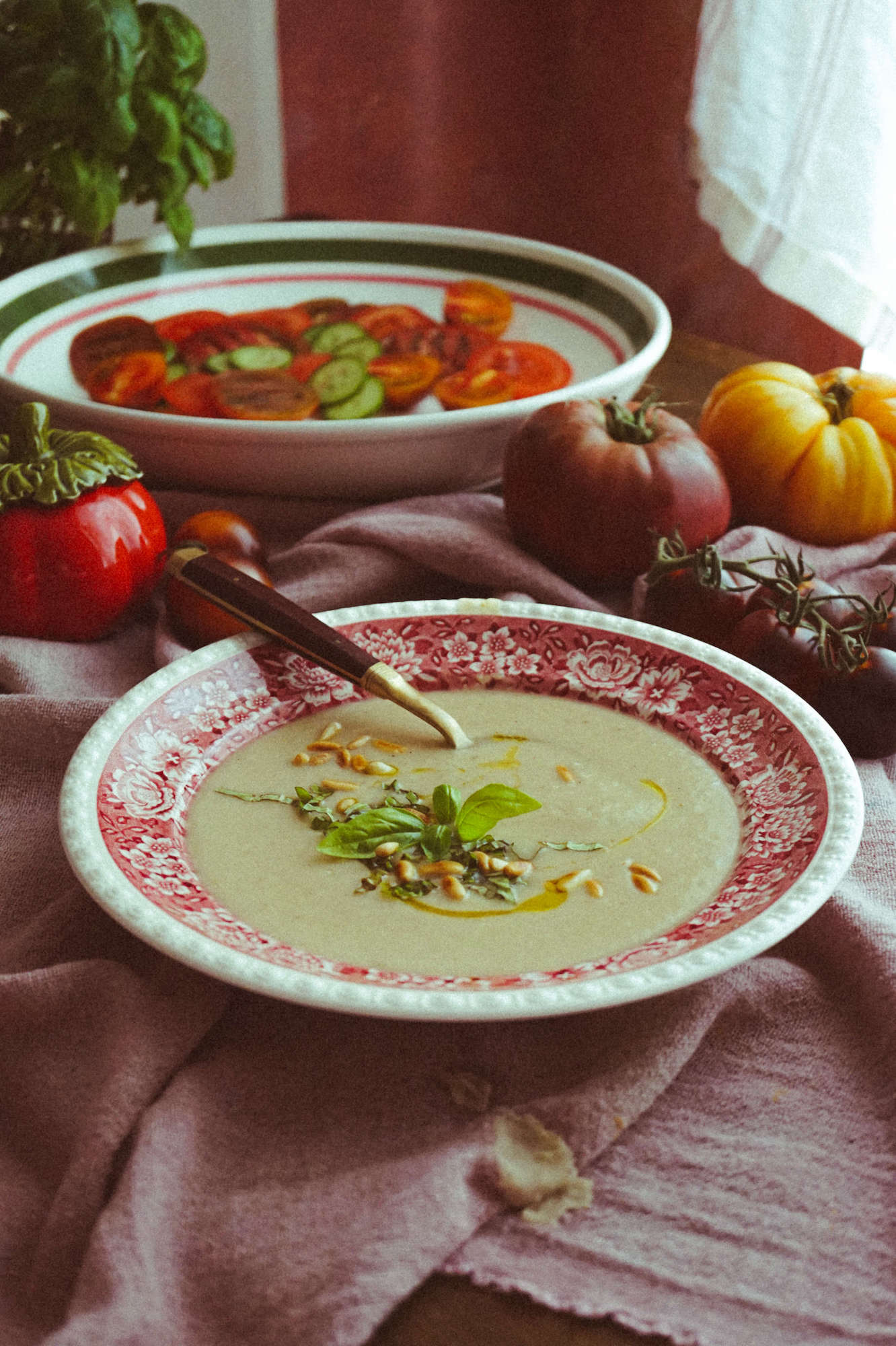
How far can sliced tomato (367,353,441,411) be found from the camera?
1.61 meters

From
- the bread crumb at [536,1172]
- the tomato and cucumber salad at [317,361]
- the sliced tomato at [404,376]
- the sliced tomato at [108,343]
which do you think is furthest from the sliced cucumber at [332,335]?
the bread crumb at [536,1172]

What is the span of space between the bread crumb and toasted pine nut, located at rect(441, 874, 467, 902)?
147 millimetres

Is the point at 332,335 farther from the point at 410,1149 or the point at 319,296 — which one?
the point at 410,1149

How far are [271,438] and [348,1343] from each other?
96cm

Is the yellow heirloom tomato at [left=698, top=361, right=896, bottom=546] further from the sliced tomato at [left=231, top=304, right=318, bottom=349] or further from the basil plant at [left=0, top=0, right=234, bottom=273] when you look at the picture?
the basil plant at [left=0, top=0, right=234, bottom=273]

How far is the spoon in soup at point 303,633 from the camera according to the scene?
107 cm

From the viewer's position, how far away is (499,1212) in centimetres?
74

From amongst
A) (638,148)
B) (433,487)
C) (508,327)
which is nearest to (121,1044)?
(433,487)

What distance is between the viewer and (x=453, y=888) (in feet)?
2.87

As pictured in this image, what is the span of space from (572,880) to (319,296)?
1347 mm

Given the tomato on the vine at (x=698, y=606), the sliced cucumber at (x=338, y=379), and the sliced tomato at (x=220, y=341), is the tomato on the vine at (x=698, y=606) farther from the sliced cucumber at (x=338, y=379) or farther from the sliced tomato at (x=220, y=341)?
the sliced tomato at (x=220, y=341)

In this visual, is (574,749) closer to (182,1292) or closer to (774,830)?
(774,830)

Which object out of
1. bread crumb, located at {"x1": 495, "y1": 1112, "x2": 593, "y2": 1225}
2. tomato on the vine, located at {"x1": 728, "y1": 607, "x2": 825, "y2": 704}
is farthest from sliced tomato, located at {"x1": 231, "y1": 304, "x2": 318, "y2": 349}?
bread crumb, located at {"x1": 495, "y1": 1112, "x2": 593, "y2": 1225}

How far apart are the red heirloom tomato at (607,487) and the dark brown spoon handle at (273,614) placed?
32 centimetres
